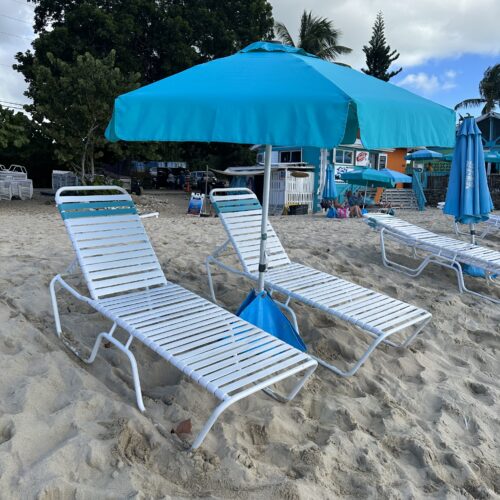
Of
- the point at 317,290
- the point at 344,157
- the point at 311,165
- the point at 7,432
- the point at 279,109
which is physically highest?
the point at 279,109

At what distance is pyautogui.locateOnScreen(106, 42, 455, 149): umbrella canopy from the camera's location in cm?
226

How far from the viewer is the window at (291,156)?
20250 millimetres

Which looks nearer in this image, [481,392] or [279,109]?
[279,109]

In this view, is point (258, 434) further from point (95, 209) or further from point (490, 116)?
point (490, 116)

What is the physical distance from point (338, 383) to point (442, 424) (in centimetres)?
64

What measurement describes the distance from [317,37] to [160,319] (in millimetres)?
28376

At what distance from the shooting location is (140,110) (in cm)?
259

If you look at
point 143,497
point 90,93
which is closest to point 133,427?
point 143,497

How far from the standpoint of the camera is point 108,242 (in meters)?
3.54

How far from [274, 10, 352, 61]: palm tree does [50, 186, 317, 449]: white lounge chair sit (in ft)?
87.0

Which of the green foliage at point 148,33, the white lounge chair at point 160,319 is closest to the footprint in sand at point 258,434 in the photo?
the white lounge chair at point 160,319

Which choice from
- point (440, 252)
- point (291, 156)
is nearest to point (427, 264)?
point (440, 252)

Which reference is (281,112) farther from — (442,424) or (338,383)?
(442,424)

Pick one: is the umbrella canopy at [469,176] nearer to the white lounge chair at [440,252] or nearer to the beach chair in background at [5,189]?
the white lounge chair at [440,252]
